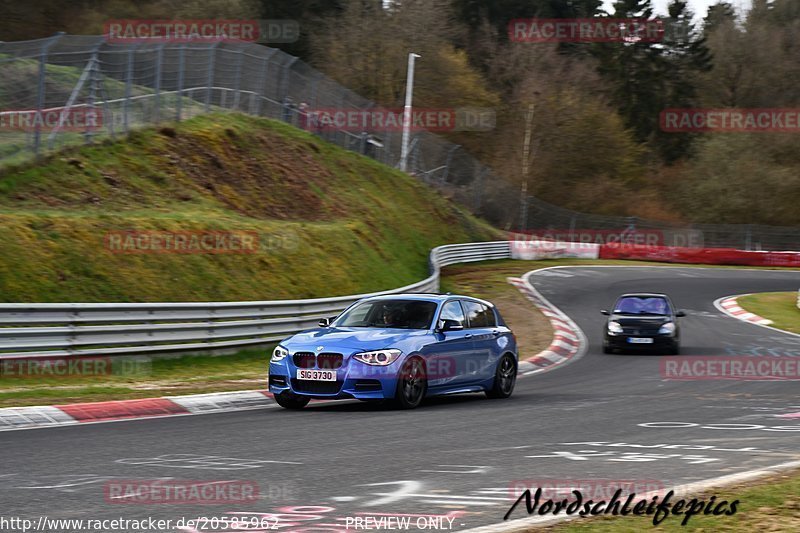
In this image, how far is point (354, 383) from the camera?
12461 millimetres

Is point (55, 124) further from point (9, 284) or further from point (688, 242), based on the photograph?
point (688, 242)

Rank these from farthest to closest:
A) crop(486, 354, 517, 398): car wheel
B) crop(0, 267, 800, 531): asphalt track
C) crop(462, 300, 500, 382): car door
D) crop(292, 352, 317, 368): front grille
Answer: crop(486, 354, 517, 398): car wheel < crop(462, 300, 500, 382): car door < crop(292, 352, 317, 368): front grille < crop(0, 267, 800, 531): asphalt track

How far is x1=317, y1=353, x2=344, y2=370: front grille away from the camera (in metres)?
12.5

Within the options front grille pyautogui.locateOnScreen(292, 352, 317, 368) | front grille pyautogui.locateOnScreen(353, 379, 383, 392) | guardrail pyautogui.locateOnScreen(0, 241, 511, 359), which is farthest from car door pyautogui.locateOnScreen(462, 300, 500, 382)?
guardrail pyautogui.locateOnScreen(0, 241, 511, 359)

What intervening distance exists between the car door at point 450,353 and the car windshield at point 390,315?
21cm

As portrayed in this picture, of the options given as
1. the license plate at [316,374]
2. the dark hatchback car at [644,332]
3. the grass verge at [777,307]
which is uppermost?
the license plate at [316,374]

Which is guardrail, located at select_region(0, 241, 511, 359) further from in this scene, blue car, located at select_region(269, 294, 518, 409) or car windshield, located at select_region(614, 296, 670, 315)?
car windshield, located at select_region(614, 296, 670, 315)

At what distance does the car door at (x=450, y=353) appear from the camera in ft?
44.0

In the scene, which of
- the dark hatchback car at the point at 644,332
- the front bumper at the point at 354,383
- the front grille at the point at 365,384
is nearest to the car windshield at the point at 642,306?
the dark hatchback car at the point at 644,332

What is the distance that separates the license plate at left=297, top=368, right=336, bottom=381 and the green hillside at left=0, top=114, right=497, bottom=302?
242 inches

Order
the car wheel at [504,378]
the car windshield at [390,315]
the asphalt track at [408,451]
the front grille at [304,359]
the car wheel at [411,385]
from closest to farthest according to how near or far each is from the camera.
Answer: the asphalt track at [408,451] < the front grille at [304,359] < the car wheel at [411,385] < the car windshield at [390,315] < the car wheel at [504,378]

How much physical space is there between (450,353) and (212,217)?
1370 cm

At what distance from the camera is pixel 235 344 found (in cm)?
1867

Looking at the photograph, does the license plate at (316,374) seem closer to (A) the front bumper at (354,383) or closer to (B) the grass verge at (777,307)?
(A) the front bumper at (354,383)
